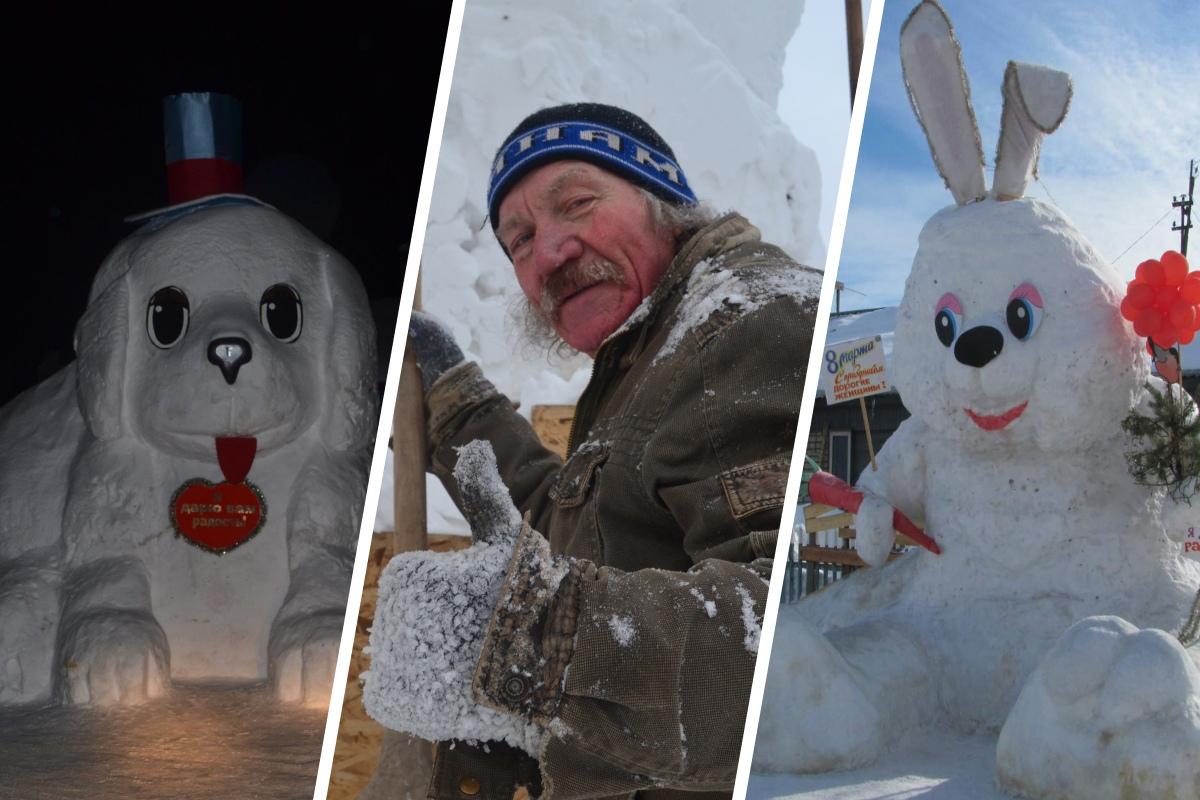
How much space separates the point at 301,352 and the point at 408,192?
1.24 ft

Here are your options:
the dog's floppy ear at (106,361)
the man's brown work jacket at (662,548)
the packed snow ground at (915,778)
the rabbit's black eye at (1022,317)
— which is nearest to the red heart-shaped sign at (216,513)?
the dog's floppy ear at (106,361)

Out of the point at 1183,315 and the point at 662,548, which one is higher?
the point at 1183,315

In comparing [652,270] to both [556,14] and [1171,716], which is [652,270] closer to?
[556,14]

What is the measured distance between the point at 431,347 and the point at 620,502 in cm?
35

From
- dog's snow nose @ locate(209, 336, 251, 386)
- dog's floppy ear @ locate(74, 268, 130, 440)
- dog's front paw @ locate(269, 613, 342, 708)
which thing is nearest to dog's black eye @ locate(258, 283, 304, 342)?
dog's snow nose @ locate(209, 336, 251, 386)

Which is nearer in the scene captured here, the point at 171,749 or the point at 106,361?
the point at 171,749

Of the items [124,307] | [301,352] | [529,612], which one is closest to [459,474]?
[529,612]

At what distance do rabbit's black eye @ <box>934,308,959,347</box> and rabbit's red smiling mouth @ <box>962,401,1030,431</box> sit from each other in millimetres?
147

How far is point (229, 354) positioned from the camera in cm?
206

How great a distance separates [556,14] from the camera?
1.44 metres

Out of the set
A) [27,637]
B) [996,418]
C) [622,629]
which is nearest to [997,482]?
[996,418]

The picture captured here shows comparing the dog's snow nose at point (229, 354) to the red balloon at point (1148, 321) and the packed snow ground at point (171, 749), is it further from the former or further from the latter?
the red balloon at point (1148, 321)

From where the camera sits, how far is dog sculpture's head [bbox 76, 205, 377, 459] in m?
2.09

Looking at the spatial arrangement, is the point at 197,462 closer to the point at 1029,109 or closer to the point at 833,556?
the point at 833,556
